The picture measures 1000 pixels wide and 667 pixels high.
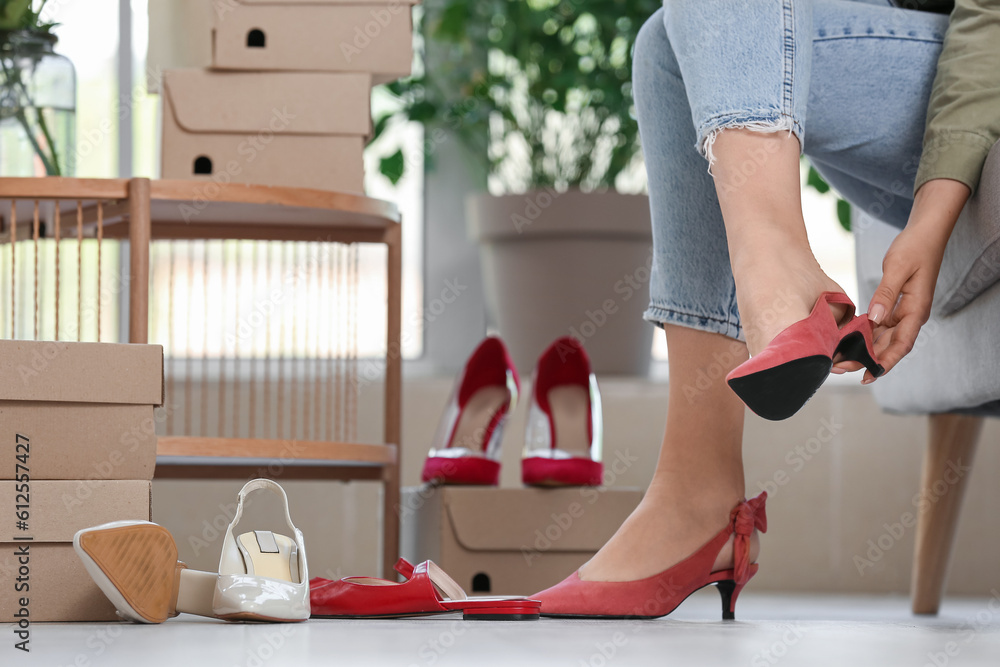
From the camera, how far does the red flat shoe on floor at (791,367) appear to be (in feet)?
2.01

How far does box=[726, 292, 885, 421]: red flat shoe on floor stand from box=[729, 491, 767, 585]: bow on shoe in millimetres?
221

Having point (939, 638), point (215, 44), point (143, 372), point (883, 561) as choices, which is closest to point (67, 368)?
point (143, 372)

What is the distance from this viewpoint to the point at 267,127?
4.00ft

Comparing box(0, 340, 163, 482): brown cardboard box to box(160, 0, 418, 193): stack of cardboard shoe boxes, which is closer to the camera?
box(0, 340, 163, 482): brown cardboard box

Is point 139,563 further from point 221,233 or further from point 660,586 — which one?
point 221,233

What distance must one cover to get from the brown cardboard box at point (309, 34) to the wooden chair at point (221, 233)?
18cm


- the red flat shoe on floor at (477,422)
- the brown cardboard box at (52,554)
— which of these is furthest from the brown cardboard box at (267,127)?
the brown cardboard box at (52,554)

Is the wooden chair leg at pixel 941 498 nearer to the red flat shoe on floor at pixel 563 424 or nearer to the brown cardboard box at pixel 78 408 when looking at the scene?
the red flat shoe on floor at pixel 563 424

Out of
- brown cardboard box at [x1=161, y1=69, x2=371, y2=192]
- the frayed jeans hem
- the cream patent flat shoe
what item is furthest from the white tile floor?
brown cardboard box at [x1=161, y1=69, x2=371, y2=192]

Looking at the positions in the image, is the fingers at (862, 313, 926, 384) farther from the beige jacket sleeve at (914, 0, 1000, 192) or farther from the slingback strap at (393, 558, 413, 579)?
the slingback strap at (393, 558, 413, 579)

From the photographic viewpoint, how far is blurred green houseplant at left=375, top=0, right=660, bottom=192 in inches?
66.1

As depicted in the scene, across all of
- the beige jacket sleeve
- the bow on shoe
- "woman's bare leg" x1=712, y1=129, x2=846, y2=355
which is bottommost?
the bow on shoe

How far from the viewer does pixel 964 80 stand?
786 millimetres

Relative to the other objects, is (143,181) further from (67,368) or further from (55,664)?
(55,664)
